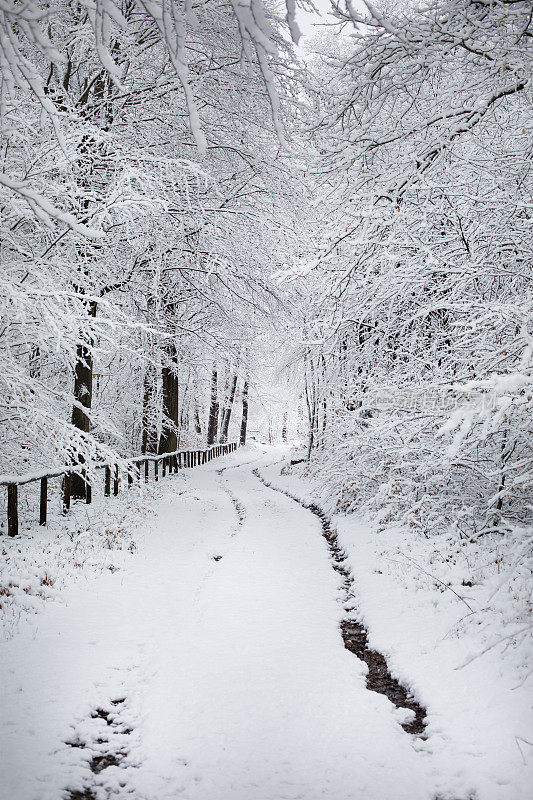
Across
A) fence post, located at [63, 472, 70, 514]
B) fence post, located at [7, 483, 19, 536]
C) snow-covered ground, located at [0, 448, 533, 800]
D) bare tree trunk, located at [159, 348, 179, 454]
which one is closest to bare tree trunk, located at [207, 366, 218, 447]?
bare tree trunk, located at [159, 348, 179, 454]

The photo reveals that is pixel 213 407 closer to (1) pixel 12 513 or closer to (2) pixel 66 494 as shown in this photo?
(2) pixel 66 494

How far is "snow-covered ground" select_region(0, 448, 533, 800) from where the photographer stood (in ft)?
10.5

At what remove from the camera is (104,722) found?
381 centimetres

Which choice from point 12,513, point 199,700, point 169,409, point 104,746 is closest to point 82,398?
point 12,513

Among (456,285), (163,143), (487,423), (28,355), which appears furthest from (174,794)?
(163,143)

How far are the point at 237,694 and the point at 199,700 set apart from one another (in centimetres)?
33

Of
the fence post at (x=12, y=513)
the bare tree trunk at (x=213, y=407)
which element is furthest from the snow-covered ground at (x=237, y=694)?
the bare tree trunk at (x=213, y=407)

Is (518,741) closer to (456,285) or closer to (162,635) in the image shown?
(162,635)

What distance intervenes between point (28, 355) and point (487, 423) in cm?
942

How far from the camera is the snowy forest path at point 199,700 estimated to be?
3.20 metres

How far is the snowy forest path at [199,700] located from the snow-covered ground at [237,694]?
14 millimetres

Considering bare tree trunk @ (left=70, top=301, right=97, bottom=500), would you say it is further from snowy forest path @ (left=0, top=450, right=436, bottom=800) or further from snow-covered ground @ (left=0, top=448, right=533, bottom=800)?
snowy forest path @ (left=0, top=450, right=436, bottom=800)

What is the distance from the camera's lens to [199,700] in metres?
4.09

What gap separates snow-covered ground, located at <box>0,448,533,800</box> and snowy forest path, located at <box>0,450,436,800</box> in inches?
0.5
